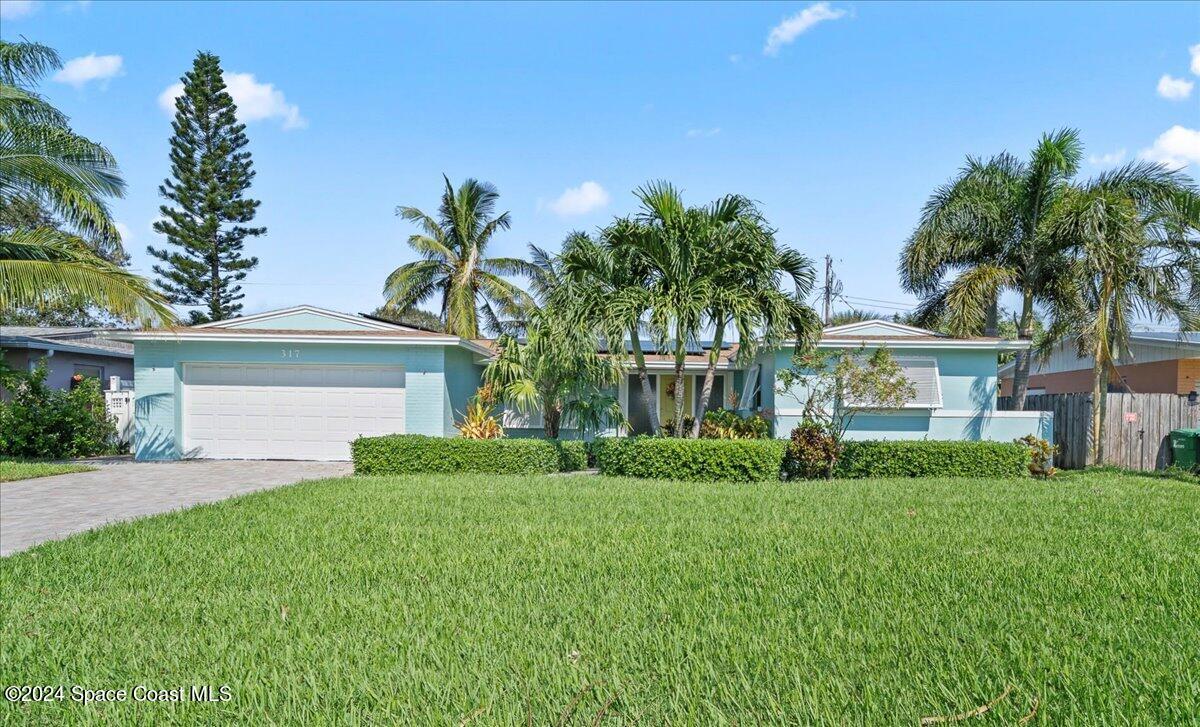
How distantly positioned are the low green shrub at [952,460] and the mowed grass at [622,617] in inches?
179

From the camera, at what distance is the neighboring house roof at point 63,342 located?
1891 centimetres

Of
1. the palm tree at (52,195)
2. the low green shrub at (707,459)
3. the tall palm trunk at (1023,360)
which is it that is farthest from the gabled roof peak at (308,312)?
the tall palm trunk at (1023,360)

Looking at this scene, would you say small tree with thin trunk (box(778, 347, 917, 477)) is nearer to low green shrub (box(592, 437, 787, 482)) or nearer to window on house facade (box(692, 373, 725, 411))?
low green shrub (box(592, 437, 787, 482))

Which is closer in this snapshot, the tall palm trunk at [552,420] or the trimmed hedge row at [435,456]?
the trimmed hedge row at [435,456]

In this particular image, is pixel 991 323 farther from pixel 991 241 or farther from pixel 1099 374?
pixel 1099 374

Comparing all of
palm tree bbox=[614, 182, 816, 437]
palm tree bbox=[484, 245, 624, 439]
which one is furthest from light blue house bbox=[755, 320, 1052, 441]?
palm tree bbox=[484, 245, 624, 439]

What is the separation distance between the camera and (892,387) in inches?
530

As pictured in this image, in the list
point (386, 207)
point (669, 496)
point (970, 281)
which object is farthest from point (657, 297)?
point (386, 207)

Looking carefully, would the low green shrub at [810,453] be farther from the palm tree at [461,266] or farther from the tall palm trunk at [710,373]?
the palm tree at [461,266]

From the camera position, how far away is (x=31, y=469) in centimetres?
1312

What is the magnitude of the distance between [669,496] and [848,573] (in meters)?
4.41

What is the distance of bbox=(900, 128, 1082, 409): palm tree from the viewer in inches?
663

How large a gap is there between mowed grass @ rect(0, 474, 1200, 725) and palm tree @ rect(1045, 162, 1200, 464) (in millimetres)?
8092

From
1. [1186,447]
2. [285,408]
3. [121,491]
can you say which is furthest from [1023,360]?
[121,491]
